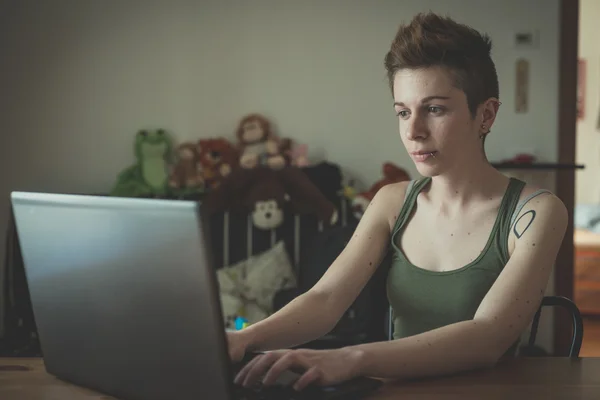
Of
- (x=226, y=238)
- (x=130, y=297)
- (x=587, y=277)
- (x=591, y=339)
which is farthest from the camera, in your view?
(x=587, y=277)

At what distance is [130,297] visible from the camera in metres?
0.81

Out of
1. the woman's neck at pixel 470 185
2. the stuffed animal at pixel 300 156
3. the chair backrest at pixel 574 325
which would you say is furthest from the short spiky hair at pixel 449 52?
the stuffed animal at pixel 300 156

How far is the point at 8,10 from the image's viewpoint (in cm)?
367

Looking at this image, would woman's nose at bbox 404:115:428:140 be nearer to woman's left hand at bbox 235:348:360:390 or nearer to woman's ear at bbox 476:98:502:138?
woman's ear at bbox 476:98:502:138

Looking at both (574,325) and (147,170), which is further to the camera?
(147,170)

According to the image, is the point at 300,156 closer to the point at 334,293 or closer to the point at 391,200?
the point at 391,200

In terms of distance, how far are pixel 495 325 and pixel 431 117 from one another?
0.38m

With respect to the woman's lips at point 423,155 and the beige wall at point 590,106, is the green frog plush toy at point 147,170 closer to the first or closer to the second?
the woman's lips at point 423,155

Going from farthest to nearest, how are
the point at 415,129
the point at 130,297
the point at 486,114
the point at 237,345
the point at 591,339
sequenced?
the point at 591,339 < the point at 486,114 < the point at 415,129 < the point at 237,345 < the point at 130,297

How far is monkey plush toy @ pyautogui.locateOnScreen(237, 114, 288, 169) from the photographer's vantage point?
354 cm

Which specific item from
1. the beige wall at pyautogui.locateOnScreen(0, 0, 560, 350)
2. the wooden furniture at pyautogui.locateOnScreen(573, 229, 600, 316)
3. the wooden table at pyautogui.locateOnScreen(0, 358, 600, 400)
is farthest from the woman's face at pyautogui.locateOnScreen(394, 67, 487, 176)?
the wooden furniture at pyautogui.locateOnScreen(573, 229, 600, 316)

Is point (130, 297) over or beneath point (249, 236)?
over

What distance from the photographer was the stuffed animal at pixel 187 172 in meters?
3.60

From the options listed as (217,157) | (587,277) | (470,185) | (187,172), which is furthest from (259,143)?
(587,277)
